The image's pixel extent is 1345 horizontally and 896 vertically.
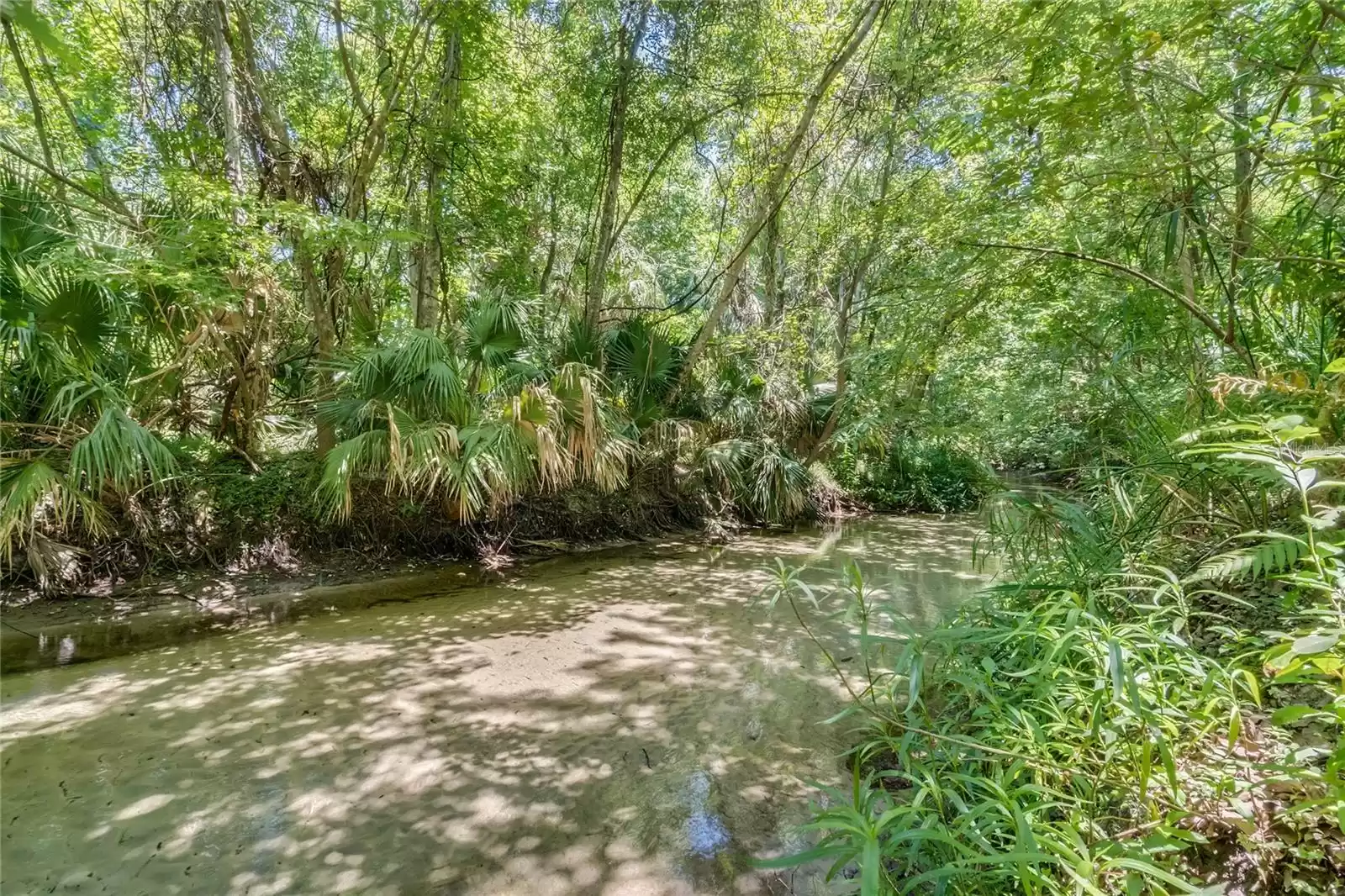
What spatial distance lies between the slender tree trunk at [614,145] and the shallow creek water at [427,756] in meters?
3.93

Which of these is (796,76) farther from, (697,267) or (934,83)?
(697,267)

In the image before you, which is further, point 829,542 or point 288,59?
point 829,542

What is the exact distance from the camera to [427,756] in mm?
2369

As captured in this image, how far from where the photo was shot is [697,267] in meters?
13.4

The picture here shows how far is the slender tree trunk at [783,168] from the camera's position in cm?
509

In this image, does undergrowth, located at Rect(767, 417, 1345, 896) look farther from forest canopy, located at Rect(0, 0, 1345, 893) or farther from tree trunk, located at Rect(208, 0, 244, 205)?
tree trunk, located at Rect(208, 0, 244, 205)

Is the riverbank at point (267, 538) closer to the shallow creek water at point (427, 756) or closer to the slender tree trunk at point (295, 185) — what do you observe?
the slender tree trunk at point (295, 185)

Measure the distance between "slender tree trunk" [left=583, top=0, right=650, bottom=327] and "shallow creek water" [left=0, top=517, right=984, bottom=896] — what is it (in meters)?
3.93

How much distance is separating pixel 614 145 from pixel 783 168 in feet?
6.28

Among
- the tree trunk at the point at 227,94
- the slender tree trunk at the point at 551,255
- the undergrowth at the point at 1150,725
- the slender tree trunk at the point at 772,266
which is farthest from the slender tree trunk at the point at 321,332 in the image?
the slender tree trunk at the point at 772,266

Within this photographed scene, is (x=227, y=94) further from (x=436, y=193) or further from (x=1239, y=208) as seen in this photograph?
(x=1239, y=208)

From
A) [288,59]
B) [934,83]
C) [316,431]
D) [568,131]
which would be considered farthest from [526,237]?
[934,83]

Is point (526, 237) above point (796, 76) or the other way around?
the other way around

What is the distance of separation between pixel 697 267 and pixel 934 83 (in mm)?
8665
